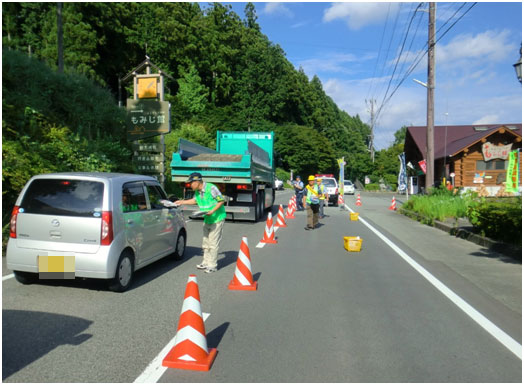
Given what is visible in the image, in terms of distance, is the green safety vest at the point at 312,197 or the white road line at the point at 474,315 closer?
the white road line at the point at 474,315

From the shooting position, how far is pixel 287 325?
4898 millimetres

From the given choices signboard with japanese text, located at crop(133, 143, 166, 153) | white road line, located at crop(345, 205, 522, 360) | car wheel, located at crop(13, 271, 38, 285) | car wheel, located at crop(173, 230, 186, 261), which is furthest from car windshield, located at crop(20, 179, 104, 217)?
signboard with japanese text, located at crop(133, 143, 166, 153)

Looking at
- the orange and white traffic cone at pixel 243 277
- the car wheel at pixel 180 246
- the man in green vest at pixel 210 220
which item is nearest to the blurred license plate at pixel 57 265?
the orange and white traffic cone at pixel 243 277

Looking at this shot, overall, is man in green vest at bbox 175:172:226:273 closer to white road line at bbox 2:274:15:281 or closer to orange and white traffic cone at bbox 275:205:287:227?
white road line at bbox 2:274:15:281

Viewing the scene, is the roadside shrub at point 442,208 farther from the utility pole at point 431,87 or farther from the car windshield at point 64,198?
the car windshield at point 64,198

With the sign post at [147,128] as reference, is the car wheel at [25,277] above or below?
below

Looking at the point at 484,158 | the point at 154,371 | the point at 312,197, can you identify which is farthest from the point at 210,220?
the point at 484,158

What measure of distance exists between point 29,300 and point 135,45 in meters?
59.5

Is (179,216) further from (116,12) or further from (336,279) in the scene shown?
(116,12)

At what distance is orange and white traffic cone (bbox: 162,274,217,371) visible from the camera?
379 cm

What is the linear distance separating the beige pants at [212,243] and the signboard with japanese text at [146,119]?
1358 centimetres

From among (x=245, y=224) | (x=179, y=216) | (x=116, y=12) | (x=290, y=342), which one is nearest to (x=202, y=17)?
(x=116, y=12)

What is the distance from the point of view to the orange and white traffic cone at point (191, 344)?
149 inches

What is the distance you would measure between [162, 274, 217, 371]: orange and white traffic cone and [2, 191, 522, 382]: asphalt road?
9 centimetres
